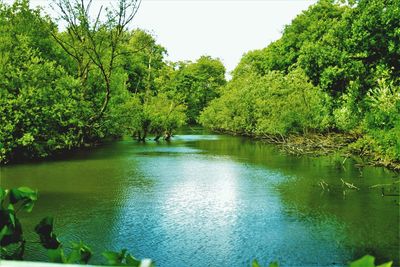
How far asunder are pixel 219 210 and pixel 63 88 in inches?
487

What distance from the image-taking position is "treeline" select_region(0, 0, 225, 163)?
1844cm

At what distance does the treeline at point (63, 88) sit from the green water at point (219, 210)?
2.18 metres

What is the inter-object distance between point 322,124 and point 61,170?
528 inches

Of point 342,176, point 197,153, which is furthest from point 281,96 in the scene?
point 342,176

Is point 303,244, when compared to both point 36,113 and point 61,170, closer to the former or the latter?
point 61,170

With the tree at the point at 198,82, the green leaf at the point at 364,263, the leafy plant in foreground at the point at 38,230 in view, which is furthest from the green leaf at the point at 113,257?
the tree at the point at 198,82

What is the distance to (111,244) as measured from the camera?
27.0 feet

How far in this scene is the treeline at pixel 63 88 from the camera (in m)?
18.4

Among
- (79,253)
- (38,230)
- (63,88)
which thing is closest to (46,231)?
(38,230)

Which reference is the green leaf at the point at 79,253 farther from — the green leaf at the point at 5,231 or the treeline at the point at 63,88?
the treeline at the point at 63,88

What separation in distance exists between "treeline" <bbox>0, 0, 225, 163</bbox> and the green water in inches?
85.8

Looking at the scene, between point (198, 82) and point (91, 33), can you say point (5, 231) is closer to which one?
point (91, 33)

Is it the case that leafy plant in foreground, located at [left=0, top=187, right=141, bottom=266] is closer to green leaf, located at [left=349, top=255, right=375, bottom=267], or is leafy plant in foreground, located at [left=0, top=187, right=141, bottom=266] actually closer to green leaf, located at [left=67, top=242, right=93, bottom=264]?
green leaf, located at [left=67, top=242, right=93, bottom=264]

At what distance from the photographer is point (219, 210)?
10766 millimetres
